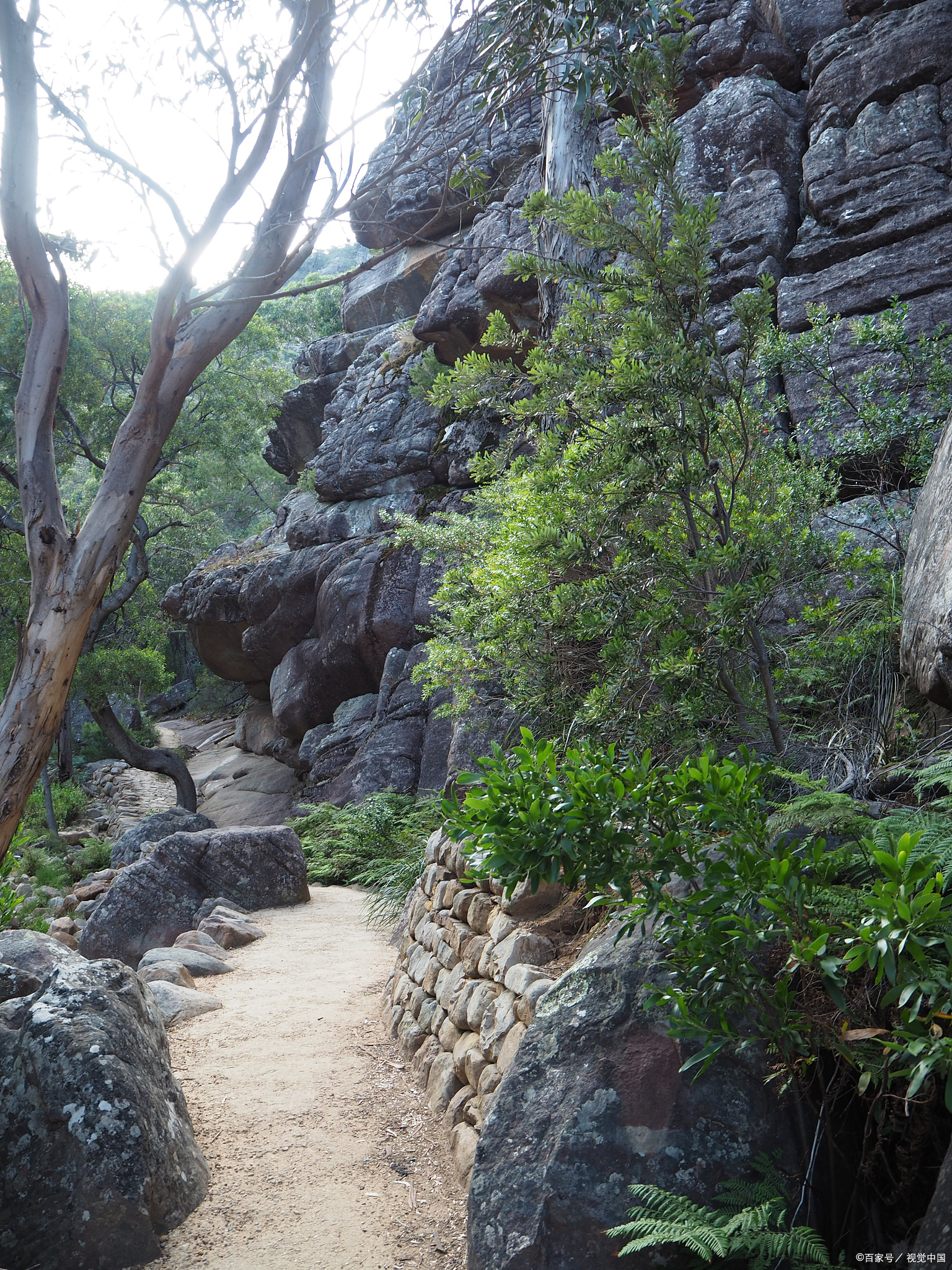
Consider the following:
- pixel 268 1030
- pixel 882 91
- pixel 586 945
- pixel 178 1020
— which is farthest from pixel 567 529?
pixel 882 91

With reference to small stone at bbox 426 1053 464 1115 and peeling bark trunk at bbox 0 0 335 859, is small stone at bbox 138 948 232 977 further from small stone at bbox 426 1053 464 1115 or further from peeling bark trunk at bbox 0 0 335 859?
small stone at bbox 426 1053 464 1115

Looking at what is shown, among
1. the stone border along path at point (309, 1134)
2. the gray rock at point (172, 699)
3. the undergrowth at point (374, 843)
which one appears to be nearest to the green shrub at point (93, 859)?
the undergrowth at point (374, 843)

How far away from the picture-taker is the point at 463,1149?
11.0ft

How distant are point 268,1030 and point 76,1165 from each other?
231 centimetres

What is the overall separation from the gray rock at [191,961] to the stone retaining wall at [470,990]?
1.81 meters

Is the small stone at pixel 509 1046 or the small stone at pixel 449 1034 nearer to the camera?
the small stone at pixel 509 1046

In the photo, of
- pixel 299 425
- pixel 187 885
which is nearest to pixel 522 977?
pixel 187 885

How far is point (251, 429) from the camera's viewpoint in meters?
20.5

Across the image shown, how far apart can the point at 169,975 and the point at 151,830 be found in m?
6.59

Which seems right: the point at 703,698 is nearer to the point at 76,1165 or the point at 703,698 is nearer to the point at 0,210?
the point at 76,1165

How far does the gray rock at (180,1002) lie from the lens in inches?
204

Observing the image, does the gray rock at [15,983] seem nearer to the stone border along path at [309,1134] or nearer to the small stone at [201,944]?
the stone border along path at [309,1134]

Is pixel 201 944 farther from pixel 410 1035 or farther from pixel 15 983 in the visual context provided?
pixel 15 983

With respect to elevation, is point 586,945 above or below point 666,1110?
above
